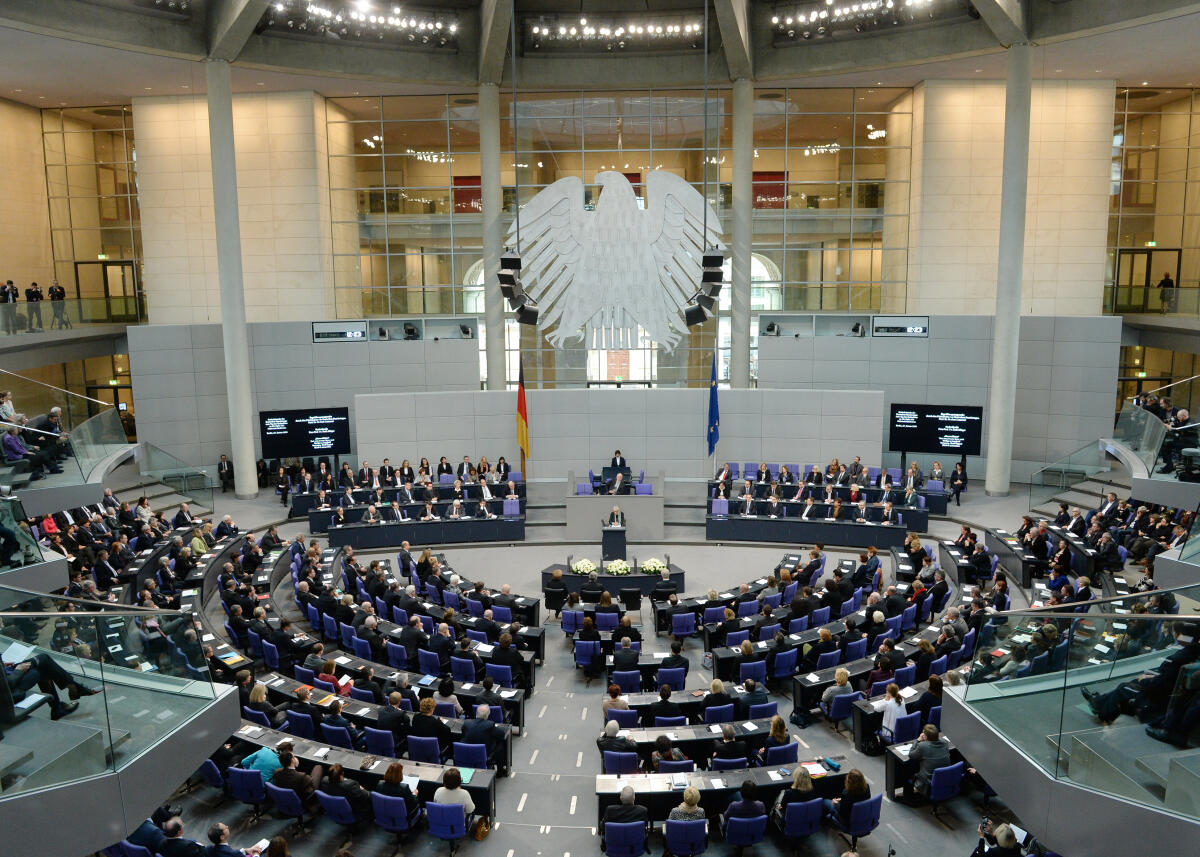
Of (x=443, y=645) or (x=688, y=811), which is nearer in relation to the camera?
(x=688, y=811)

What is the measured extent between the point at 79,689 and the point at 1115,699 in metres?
7.53

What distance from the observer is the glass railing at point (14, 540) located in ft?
36.5

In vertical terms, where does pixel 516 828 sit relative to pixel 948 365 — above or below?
below

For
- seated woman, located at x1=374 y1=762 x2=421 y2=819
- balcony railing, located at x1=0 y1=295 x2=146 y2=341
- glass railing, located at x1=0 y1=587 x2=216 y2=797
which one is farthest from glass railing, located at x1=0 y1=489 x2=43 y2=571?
balcony railing, located at x1=0 y1=295 x2=146 y2=341

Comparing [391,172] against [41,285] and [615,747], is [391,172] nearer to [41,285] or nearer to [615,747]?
[41,285]

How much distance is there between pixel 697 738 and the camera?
10.2 meters

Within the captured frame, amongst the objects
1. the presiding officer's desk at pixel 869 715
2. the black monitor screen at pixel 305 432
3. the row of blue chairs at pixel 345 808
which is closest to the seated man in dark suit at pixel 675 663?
the presiding officer's desk at pixel 869 715

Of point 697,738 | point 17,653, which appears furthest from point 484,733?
point 17,653

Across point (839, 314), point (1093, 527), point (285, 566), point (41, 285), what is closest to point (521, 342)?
point (839, 314)

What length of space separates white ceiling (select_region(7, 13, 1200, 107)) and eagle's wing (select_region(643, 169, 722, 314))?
5.90 metres

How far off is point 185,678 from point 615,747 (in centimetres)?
449

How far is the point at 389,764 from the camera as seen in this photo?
9469 millimetres

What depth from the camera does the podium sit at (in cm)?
1844

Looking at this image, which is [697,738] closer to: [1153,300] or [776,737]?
[776,737]
